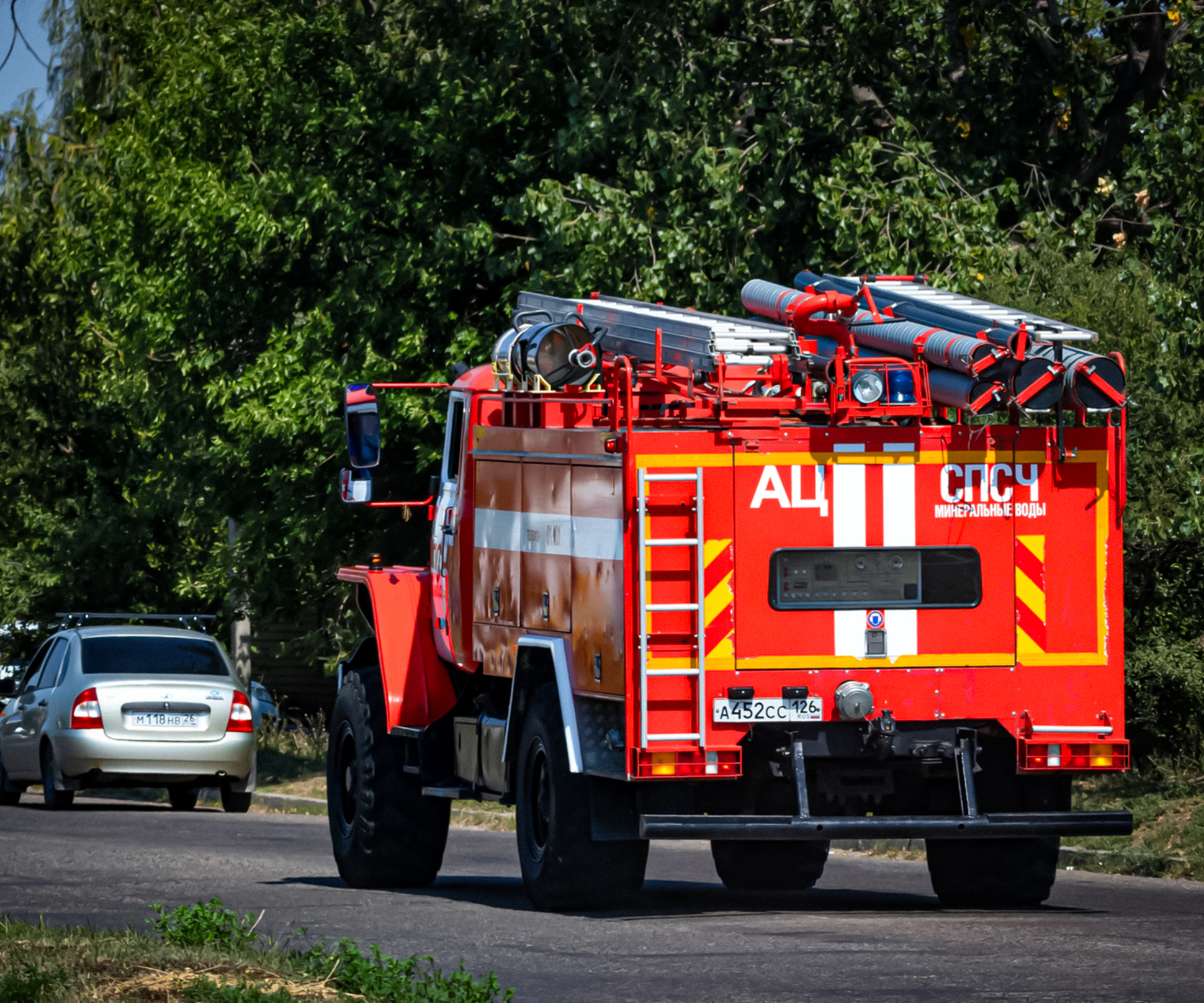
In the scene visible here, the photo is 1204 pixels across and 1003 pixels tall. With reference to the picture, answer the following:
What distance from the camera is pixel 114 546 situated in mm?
33594

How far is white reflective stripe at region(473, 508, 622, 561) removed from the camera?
11.2 m

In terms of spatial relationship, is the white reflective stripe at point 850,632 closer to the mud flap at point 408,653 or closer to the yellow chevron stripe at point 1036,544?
the yellow chevron stripe at point 1036,544

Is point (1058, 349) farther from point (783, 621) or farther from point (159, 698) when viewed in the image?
point (159, 698)

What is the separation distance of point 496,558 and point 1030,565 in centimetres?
303

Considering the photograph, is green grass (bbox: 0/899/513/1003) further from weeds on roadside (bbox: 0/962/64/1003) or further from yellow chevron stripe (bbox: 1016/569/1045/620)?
yellow chevron stripe (bbox: 1016/569/1045/620)

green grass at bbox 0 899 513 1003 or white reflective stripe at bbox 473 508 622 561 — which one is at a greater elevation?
white reflective stripe at bbox 473 508 622 561

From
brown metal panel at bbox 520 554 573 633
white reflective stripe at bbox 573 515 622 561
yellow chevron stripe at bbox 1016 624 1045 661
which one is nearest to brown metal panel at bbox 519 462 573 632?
brown metal panel at bbox 520 554 573 633

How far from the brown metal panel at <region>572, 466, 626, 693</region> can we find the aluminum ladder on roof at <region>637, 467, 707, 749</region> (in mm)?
116

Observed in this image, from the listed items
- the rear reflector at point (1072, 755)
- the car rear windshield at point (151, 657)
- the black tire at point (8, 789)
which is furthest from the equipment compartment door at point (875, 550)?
the black tire at point (8, 789)

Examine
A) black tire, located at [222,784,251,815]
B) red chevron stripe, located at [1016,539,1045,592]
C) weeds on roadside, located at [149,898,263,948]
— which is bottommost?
black tire, located at [222,784,251,815]

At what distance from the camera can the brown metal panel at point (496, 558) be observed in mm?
12578

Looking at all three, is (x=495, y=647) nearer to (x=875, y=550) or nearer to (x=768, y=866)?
(x=768, y=866)

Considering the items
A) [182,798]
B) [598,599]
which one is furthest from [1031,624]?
[182,798]

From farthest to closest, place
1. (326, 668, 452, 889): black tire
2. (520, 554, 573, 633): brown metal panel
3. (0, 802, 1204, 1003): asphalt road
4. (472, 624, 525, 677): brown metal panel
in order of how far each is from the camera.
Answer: (326, 668, 452, 889): black tire → (472, 624, 525, 677): brown metal panel → (520, 554, 573, 633): brown metal panel → (0, 802, 1204, 1003): asphalt road
